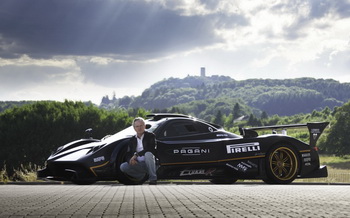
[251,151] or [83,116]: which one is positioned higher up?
[83,116]

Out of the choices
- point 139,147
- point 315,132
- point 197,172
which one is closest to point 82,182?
point 139,147

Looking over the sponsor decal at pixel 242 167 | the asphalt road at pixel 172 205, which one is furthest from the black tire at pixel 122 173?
the asphalt road at pixel 172 205

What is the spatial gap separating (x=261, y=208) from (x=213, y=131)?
6.77 meters

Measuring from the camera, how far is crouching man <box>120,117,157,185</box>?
11.4 meters

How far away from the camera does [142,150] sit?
11484 millimetres

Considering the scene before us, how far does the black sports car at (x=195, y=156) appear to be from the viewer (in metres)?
12.5

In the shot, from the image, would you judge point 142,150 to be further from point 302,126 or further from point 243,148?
point 302,126

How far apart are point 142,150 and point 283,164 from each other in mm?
4246

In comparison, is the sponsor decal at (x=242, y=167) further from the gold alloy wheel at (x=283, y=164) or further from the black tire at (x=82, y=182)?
the black tire at (x=82, y=182)

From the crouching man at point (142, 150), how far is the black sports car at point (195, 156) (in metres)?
0.81

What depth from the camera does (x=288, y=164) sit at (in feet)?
45.4

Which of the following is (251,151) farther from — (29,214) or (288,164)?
(29,214)

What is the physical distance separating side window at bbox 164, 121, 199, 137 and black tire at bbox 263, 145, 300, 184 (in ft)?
6.81

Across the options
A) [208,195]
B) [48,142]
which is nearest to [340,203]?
[208,195]
